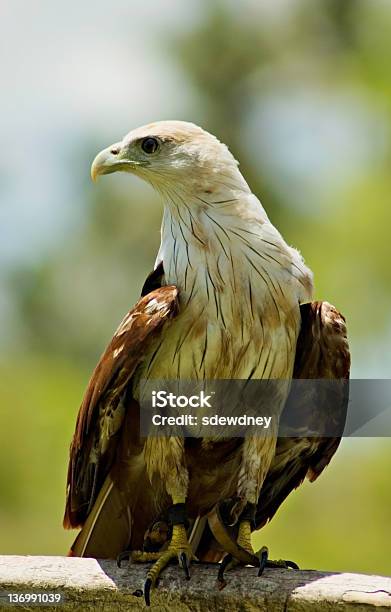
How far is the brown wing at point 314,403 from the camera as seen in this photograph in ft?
16.1

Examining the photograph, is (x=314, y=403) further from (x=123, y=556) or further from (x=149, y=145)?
(x=149, y=145)

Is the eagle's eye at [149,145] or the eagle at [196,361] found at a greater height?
the eagle's eye at [149,145]

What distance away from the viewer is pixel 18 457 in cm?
1091

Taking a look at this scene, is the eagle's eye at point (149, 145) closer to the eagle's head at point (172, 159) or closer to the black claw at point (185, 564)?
the eagle's head at point (172, 159)

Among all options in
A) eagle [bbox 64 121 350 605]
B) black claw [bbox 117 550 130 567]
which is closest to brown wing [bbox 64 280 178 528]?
eagle [bbox 64 121 350 605]

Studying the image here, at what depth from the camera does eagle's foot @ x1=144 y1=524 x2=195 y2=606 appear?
14.6 feet

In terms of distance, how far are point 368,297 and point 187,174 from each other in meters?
6.74

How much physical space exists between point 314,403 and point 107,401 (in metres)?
0.93

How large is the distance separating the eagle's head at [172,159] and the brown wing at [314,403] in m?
0.71

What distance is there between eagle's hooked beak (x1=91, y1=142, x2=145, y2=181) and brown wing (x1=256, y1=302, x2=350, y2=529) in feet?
3.27

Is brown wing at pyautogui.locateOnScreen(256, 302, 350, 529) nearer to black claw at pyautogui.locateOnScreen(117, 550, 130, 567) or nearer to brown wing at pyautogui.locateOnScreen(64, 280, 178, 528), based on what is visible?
brown wing at pyautogui.locateOnScreen(64, 280, 178, 528)

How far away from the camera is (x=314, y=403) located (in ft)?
16.4

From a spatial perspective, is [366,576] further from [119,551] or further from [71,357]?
[71,357]

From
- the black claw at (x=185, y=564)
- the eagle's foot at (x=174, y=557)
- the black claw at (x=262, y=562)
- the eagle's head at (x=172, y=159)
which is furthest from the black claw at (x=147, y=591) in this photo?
the eagle's head at (x=172, y=159)
